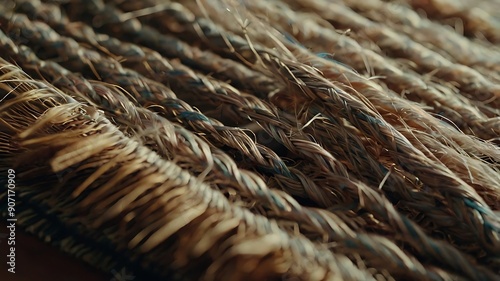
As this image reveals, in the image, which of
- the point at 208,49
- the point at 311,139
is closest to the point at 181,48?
the point at 208,49

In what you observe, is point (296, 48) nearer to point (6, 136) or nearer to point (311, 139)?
point (311, 139)

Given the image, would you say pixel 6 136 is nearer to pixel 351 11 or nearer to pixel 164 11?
pixel 164 11

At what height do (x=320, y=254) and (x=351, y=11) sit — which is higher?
(x=351, y=11)

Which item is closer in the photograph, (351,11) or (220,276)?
(220,276)

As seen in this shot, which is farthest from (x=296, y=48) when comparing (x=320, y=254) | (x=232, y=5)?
(x=320, y=254)

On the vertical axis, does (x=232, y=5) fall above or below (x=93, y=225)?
above

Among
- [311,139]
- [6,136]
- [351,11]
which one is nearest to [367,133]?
[311,139]
